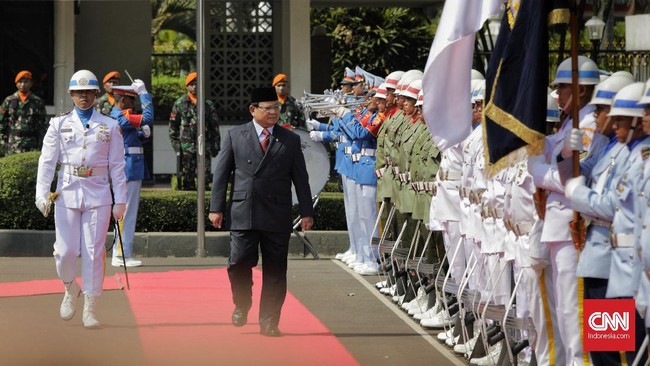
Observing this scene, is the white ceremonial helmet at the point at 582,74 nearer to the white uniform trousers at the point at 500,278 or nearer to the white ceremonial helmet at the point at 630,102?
the white ceremonial helmet at the point at 630,102

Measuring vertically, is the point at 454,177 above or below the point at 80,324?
above

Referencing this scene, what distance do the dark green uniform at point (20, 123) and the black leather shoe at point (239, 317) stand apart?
9.73 metres

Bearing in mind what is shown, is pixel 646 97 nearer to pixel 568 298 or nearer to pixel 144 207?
pixel 568 298

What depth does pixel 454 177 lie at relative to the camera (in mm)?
12492

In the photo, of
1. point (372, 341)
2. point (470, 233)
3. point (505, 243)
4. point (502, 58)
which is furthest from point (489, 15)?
point (372, 341)

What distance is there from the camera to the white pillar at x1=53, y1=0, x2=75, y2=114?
84.8 ft

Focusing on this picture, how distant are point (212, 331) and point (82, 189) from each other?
65.8 inches

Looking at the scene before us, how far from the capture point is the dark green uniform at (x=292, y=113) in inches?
809

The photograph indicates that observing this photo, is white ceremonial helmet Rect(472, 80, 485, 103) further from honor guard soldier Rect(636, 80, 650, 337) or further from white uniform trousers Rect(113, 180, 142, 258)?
white uniform trousers Rect(113, 180, 142, 258)

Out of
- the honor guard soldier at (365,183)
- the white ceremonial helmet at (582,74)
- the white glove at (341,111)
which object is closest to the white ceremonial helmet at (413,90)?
the honor guard soldier at (365,183)

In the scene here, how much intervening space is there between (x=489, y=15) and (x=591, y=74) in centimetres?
75

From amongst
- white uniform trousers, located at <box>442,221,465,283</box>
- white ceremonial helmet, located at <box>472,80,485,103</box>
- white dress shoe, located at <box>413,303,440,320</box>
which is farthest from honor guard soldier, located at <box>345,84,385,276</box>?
white ceremonial helmet, located at <box>472,80,485,103</box>

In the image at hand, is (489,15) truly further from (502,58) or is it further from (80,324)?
(80,324)

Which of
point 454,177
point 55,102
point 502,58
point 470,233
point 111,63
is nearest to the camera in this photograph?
point 502,58
